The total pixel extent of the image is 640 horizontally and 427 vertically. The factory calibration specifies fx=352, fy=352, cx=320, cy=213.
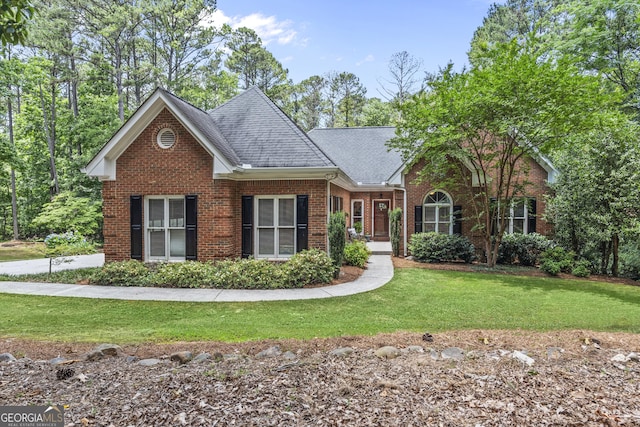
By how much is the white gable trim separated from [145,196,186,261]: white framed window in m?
1.50

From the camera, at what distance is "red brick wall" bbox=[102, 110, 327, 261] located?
399 inches

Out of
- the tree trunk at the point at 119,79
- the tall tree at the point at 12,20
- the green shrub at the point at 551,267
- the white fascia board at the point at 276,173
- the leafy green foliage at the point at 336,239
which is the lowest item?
the green shrub at the point at 551,267

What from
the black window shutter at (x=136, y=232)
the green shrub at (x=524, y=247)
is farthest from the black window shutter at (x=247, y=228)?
the green shrub at (x=524, y=247)

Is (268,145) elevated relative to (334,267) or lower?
elevated

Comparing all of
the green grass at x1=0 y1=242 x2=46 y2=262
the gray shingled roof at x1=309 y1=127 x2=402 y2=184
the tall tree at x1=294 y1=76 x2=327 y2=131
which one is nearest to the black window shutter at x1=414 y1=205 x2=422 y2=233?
the gray shingled roof at x1=309 y1=127 x2=402 y2=184

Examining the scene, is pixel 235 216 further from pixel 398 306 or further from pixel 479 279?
pixel 479 279

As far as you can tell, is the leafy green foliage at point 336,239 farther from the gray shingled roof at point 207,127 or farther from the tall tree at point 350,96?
the tall tree at point 350,96

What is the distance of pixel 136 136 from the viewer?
1028 cm

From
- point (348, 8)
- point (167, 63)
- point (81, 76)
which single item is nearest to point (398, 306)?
point (348, 8)

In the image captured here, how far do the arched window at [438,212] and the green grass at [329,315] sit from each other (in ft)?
18.3

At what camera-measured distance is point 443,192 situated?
14688mm

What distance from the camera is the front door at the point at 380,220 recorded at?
65.6ft

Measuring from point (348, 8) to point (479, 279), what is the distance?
10.5 meters

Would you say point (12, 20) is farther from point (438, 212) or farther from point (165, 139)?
point (438, 212)
